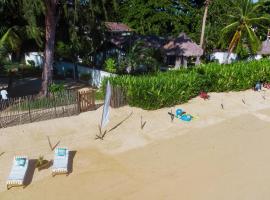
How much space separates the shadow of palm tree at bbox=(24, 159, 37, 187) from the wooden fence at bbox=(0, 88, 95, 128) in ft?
13.2

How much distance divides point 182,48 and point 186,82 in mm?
12450

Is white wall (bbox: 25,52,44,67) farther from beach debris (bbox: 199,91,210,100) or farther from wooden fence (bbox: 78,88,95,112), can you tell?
beach debris (bbox: 199,91,210,100)

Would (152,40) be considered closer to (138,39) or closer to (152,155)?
(138,39)

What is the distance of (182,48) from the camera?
35406 mm

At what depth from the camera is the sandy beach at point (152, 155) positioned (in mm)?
13195

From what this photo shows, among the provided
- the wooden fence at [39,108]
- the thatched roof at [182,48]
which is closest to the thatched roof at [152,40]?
the thatched roof at [182,48]

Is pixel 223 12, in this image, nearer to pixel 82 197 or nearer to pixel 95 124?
pixel 95 124

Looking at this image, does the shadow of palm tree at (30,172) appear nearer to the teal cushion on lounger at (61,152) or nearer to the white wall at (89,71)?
the teal cushion on lounger at (61,152)

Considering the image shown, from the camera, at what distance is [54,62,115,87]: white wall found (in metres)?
27.7

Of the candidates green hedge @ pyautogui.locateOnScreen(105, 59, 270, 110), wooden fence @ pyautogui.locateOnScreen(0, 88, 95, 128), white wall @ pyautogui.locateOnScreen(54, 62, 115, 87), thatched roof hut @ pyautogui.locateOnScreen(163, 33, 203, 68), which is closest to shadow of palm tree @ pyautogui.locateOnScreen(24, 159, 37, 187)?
wooden fence @ pyautogui.locateOnScreen(0, 88, 95, 128)

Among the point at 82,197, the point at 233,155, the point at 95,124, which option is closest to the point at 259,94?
the point at 233,155

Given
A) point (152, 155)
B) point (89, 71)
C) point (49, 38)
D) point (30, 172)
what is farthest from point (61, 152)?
point (89, 71)

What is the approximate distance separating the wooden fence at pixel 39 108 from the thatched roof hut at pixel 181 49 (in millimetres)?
16124

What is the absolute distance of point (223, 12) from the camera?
140 feet
